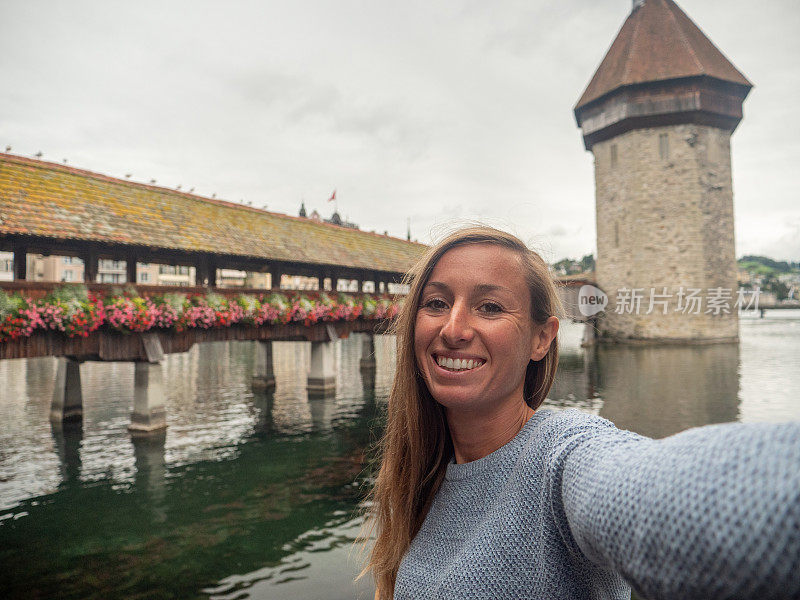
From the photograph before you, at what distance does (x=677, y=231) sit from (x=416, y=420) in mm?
32997

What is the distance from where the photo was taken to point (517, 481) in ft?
3.39

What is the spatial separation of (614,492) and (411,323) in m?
0.85

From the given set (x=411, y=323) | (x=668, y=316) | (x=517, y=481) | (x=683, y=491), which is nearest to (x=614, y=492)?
(x=683, y=491)

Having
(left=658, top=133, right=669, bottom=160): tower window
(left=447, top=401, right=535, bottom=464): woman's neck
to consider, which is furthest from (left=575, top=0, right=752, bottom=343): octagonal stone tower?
(left=447, top=401, right=535, bottom=464): woman's neck

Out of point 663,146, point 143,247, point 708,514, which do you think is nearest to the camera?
point 708,514

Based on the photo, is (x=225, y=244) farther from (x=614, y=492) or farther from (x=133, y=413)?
(x=614, y=492)

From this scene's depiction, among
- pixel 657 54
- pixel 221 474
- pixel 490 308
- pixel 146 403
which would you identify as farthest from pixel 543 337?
pixel 657 54

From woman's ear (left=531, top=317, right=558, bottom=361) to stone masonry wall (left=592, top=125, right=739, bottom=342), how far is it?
32.4 meters

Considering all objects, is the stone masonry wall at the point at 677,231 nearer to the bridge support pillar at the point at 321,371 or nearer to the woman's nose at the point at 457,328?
the bridge support pillar at the point at 321,371

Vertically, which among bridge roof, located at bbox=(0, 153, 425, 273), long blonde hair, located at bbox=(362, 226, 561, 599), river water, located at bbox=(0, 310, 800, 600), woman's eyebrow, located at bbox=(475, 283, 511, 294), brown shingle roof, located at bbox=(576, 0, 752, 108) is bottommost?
river water, located at bbox=(0, 310, 800, 600)

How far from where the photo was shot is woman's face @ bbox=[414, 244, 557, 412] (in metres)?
1.20

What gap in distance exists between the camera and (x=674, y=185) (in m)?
30.0

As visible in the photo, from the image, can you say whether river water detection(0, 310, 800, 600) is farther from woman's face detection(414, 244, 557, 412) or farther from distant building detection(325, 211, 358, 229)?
distant building detection(325, 211, 358, 229)

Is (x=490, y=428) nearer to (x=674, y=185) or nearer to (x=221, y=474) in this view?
A: (x=221, y=474)
